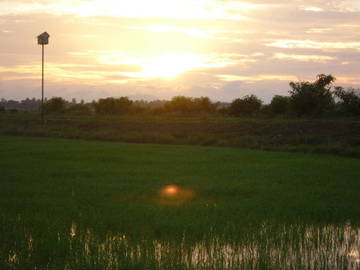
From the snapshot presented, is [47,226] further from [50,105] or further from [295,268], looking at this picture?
[50,105]

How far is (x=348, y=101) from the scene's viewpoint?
5212 cm

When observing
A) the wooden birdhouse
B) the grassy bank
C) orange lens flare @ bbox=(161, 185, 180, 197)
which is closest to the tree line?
the grassy bank

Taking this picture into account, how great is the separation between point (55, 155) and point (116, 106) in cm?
5564

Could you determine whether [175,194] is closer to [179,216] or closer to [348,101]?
[179,216]

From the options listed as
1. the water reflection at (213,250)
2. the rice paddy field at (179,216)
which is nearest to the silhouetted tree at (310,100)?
the rice paddy field at (179,216)

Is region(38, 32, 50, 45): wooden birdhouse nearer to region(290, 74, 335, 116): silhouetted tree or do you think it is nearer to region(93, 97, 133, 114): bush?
region(290, 74, 335, 116): silhouetted tree

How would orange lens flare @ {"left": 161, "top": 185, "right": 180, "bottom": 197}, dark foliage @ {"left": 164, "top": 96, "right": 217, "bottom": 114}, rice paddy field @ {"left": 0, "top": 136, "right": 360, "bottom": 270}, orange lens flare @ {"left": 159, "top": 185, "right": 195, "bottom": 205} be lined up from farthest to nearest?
1. dark foliage @ {"left": 164, "top": 96, "right": 217, "bottom": 114}
2. orange lens flare @ {"left": 161, "top": 185, "right": 180, "bottom": 197}
3. orange lens flare @ {"left": 159, "top": 185, "right": 195, "bottom": 205}
4. rice paddy field @ {"left": 0, "top": 136, "right": 360, "bottom": 270}

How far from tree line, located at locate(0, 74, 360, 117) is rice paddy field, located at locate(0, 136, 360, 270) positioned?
3099cm

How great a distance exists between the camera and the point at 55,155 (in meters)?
24.0

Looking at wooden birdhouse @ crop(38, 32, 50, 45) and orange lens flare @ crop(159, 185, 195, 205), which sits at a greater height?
wooden birdhouse @ crop(38, 32, 50, 45)

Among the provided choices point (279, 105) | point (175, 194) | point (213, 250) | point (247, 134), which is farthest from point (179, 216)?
point (279, 105)

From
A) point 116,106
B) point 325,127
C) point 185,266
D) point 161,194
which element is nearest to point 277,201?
point 161,194

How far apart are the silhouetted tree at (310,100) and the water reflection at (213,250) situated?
40.7 meters

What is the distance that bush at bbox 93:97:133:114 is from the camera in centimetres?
7850
